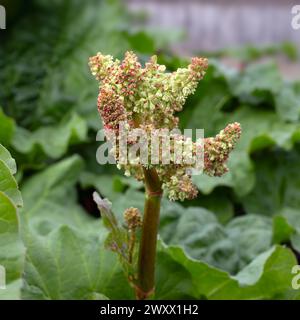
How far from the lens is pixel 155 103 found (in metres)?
0.98

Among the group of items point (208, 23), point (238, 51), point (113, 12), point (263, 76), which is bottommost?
point (263, 76)

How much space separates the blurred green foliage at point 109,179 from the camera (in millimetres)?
1262

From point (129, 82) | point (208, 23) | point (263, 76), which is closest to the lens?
point (129, 82)

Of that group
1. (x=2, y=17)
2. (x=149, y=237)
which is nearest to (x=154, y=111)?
(x=149, y=237)

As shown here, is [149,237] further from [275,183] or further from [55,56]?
[55,56]

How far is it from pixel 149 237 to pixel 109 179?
2.93ft

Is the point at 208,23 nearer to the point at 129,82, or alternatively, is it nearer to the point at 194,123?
the point at 194,123

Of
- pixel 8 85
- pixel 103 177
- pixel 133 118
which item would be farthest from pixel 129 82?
pixel 8 85

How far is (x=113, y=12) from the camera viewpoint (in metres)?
2.46

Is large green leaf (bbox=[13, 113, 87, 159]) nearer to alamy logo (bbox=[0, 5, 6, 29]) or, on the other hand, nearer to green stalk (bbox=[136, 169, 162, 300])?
alamy logo (bbox=[0, 5, 6, 29])

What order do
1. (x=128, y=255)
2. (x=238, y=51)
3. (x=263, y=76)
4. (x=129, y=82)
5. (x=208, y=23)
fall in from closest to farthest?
(x=129, y=82)
(x=128, y=255)
(x=263, y=76)
(x=238, y=51)
(x=208, y=23)

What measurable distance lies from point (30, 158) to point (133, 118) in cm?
107

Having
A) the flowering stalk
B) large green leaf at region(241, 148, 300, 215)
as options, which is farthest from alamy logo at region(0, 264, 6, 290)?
large green leaf at region(241, 148, 300, 215)

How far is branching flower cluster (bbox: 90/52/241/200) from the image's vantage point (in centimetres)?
96
